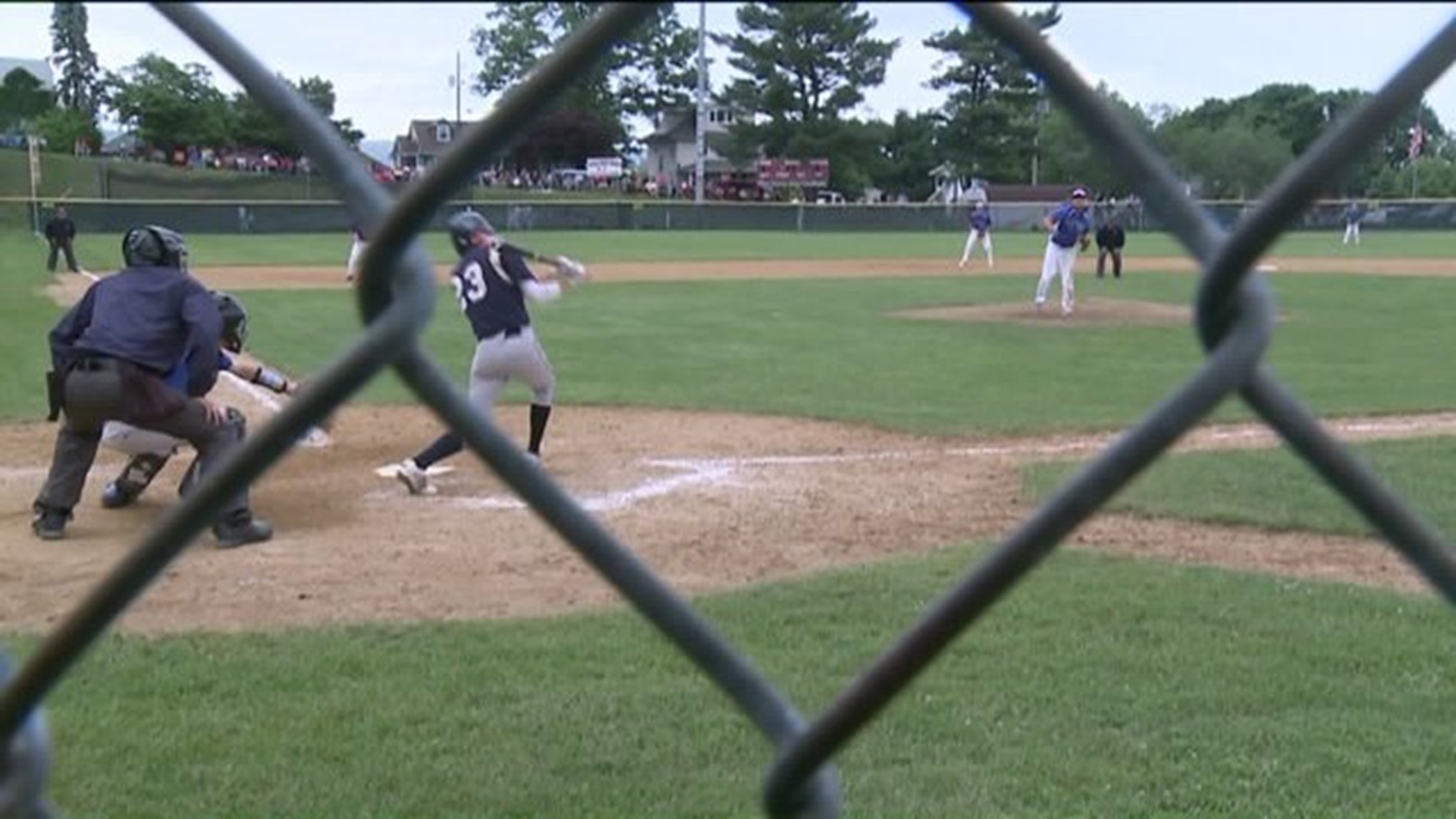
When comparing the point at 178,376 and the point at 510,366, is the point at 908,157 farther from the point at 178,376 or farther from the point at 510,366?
the point at 178,376

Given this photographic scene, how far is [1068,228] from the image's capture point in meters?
19.9

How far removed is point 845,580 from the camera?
617cm

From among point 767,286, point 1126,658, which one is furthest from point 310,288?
point 1126,658

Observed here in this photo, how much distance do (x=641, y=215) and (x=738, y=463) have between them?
4132 cm

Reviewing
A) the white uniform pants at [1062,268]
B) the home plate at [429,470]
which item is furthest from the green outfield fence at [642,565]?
the white uniform pants at [1062,268]

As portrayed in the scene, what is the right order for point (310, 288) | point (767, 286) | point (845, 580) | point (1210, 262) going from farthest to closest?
point (767, 286) < point (310, 288) < point (845, 580) < point (1210, 262)

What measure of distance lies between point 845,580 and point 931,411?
5.47 meters

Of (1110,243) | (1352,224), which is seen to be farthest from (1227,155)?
(1110,243)

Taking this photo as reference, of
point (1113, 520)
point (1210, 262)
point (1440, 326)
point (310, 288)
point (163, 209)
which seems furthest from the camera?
point (163, 209)

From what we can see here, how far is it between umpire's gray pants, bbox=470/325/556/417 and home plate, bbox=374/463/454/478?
0.44m

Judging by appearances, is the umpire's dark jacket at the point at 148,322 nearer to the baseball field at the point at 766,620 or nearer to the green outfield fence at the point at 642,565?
the baseball field at the point at 766,620

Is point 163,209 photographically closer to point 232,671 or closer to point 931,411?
point 931,411

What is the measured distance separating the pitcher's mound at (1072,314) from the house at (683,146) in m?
41.1

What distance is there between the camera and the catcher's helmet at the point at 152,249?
705cm
